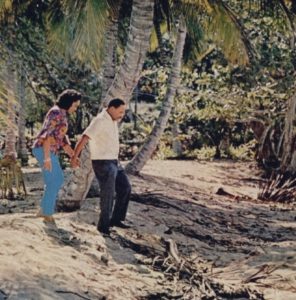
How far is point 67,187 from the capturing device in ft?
34.4

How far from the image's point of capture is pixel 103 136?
8.58 meters

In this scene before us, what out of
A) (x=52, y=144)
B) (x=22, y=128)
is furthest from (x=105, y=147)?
(x=22, y=128)

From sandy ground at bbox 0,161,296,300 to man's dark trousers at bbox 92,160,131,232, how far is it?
26 cm

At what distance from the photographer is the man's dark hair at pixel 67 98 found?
847cm

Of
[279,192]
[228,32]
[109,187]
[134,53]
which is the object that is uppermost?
[228,32]

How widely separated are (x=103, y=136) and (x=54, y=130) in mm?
607

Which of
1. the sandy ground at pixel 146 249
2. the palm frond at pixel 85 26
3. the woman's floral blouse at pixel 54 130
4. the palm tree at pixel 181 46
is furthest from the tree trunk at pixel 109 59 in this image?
the woman's floral blouse at pixel 54 130

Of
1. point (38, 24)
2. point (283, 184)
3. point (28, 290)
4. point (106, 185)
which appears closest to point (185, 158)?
point (283, 184)

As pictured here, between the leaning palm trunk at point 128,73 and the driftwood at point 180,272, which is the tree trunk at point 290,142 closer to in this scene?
the leaning palm trunk at point 128,73

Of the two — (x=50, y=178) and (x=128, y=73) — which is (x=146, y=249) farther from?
(x=128, y=73)

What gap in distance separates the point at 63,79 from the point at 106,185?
1028 centimetres

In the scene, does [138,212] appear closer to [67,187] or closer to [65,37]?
[67,187]

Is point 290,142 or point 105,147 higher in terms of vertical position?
point 105,147

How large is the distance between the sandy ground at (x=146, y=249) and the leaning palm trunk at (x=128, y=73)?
37cm
